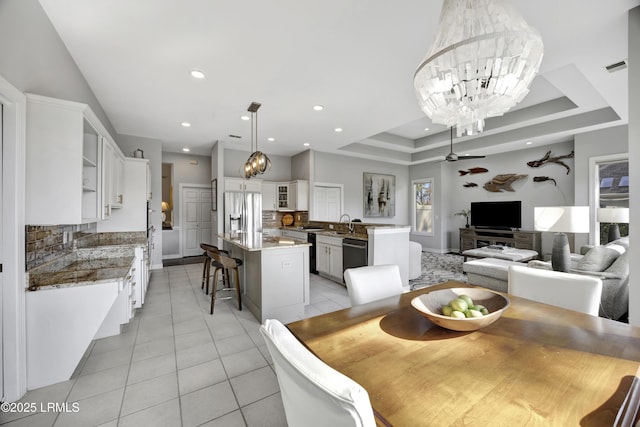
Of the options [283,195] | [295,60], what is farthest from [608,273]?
[283,195]

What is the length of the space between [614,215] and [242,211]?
270 inches

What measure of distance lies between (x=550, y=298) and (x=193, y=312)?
3.60 metres

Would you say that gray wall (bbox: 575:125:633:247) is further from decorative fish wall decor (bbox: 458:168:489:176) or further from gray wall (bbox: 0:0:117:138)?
gray wall (bbox: 0:0:117:138)

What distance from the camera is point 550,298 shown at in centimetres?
174

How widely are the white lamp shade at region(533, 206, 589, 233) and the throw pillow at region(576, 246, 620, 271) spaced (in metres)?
0.50

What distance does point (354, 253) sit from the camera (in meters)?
4.18

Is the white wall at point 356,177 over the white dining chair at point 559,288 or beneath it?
over

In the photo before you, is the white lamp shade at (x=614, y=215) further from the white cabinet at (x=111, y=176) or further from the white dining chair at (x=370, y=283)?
the white cabinet at (x=111, y=176)

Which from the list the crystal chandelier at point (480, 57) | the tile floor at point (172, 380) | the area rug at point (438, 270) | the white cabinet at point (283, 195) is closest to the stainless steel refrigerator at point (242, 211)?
the white cabinet at point (283, 195)

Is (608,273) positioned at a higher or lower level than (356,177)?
lower

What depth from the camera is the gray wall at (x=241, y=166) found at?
6.30 m

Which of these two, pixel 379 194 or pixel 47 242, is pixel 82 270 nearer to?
pixel 47 242

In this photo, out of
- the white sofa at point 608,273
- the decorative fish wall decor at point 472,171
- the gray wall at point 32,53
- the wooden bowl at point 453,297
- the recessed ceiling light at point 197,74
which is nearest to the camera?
the wooden bowl at point 453,297

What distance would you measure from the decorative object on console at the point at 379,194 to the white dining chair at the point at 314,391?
6.98 metres
